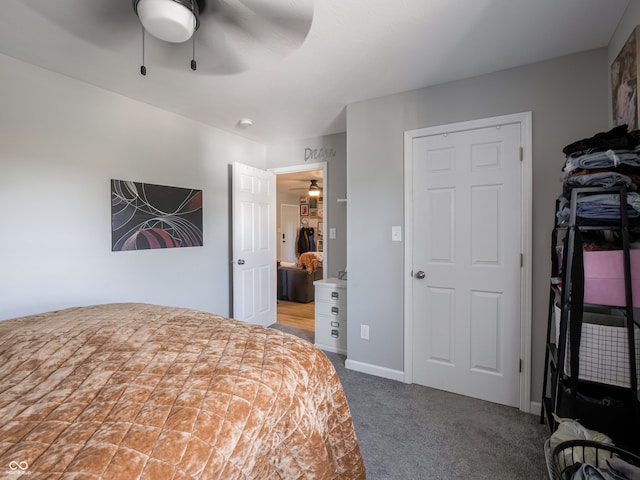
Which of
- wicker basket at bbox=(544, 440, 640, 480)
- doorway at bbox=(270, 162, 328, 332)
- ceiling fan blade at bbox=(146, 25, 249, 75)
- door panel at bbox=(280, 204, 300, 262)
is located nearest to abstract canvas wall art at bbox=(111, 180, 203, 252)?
ceiling fan blade at bbox=(146, 25, 249, 75)

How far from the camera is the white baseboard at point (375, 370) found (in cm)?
261

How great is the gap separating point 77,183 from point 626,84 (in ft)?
11.4

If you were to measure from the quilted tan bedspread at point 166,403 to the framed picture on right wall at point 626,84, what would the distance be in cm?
193

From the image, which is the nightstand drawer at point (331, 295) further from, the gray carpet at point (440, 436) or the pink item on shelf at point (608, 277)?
the pink item on shelf at point (608, 277)

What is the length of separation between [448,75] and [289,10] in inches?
50.8

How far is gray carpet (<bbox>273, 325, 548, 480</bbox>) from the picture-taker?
1.62 metres

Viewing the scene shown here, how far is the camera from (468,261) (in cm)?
232

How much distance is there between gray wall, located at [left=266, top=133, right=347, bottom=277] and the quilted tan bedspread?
231 centimetres

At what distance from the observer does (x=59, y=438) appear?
2.23ft

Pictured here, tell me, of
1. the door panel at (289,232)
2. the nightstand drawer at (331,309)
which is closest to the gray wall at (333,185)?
the nightstand drawer at (331,309)

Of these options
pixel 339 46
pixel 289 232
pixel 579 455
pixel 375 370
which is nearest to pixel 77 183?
pixel 339 46

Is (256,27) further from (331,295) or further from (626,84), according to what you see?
(331,295)

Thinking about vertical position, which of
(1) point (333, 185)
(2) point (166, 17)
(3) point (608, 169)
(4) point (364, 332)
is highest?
(2) point (166, 17)

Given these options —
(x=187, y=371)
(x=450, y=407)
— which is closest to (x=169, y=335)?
(x=187, y=371)
